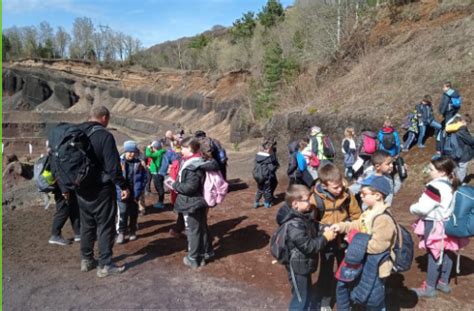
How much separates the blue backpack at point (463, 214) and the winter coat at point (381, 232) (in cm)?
101

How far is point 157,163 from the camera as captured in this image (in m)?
9.23

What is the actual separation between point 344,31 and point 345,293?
2561cm

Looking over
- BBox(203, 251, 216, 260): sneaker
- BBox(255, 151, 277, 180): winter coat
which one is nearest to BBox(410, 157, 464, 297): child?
BBox(203, 251, 216, 260): sneaker

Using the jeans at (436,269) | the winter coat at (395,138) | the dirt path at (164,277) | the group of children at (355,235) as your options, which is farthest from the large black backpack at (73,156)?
the winter coat at (395,138)

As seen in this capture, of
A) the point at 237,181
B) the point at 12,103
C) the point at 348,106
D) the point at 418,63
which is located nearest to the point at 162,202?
the point at 237,181

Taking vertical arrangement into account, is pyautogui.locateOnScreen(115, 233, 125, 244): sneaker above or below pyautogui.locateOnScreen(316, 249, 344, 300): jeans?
below

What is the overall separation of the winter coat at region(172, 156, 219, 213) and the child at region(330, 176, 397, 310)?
204cm

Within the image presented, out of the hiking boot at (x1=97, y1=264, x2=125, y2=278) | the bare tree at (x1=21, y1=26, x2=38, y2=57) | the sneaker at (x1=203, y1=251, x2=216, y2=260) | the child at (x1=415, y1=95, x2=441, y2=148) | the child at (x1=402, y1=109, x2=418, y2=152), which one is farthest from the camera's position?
the bare tree at (x1=21, y1=26, x2=38, y2=57)

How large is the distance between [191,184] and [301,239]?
6.58 ft

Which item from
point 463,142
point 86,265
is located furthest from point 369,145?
point 86,265

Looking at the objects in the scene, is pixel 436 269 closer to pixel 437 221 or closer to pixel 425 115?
pixel 437 221

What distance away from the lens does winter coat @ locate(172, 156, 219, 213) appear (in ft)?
17.6

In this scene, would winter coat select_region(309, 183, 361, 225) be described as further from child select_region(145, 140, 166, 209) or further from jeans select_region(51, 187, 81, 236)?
child select_region(145, 140, 166, 209)

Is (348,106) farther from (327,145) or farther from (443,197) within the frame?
(443,197)
